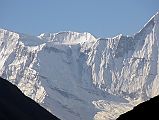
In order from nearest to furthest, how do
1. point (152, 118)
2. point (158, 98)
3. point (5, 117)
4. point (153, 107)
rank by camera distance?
1. point (152, 118)
2. point (153, 107)
3. point (158, 98)
4. point (5, 117)

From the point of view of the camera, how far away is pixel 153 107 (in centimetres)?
9250

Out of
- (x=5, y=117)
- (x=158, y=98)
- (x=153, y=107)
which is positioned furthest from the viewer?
(x=5, y=117)

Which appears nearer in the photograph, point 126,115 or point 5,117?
point 126,115

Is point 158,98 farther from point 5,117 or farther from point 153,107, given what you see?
point 5,117

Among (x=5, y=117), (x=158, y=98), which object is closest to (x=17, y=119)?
(x=5, y=117)

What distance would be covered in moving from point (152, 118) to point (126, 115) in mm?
10235

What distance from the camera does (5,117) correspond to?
634 ft

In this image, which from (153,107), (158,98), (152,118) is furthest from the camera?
(158,98)

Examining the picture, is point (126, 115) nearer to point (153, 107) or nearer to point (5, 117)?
point (153, 107)

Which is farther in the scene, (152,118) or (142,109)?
(142,109)

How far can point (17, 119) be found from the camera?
19875 cm

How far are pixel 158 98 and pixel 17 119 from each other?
10584 centimetres

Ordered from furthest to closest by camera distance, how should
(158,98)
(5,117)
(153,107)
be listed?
(5,117), (158,98), (153,107)

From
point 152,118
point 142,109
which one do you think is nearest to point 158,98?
point 142,109
